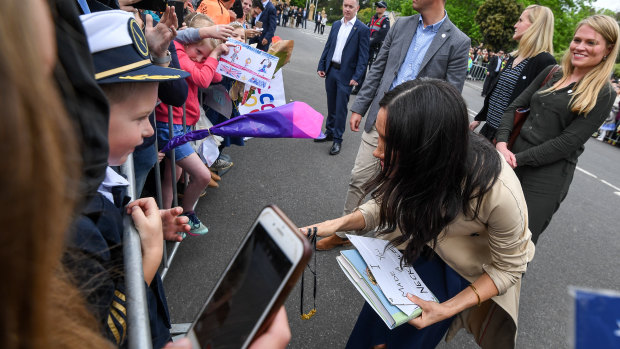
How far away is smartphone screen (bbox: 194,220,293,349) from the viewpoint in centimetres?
72

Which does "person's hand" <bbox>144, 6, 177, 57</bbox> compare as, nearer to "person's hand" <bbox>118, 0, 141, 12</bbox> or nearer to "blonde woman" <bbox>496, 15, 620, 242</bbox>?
"person's hand" <bbox>118, 0, 141, 12</bbox>

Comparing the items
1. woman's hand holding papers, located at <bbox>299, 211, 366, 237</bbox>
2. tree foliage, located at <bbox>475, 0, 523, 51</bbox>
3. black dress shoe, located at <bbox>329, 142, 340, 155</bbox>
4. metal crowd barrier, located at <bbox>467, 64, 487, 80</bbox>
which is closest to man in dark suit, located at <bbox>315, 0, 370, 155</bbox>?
black dress shoe, located at <bbox>329, 142, 340, 155</bbox>

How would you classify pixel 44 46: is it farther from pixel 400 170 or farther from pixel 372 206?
pixel 372 206

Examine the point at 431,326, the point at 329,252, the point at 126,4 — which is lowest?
the point at 329,252

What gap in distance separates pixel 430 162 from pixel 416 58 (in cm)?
190

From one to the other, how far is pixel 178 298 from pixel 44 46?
7.44 ft

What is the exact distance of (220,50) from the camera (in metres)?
2.97

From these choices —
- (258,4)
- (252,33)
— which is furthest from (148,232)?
(258,4)

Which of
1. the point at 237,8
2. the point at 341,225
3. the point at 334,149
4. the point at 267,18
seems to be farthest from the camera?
the point at 267,18

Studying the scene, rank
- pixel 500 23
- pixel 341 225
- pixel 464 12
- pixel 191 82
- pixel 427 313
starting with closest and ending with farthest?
1. pixel 427 313
2. pixel 341 225
3. pixel 191 82
4. pixel 500 23
5. pixel 464 12

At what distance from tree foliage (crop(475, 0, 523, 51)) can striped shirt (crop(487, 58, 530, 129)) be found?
24.9 m

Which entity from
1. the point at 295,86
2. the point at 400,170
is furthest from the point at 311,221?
the point at 295,86

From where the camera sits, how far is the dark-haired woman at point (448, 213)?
1.44 metres

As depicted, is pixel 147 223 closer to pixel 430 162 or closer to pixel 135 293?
pixel 135 293
